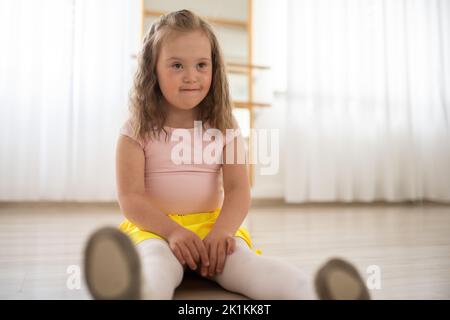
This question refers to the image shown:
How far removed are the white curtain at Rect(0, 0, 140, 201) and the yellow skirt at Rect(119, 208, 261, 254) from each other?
1.19 metres

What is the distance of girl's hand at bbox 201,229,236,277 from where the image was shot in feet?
1.89

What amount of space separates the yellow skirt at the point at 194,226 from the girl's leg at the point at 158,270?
0.03 m

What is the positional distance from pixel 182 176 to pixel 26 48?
56.0 inches

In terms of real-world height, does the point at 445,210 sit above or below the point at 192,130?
below

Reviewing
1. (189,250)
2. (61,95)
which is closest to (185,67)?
(189,250)

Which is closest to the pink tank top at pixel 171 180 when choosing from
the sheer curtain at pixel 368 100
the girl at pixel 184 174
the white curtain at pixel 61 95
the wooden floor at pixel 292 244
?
the girl at pixel 184 174

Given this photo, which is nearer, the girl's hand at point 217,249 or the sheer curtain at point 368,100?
the girl's hand at point 217,249

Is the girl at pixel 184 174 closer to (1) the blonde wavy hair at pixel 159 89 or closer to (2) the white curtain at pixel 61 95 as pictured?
(1) the blonde wavy hair at pixel 159 89

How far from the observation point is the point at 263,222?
1.41 m

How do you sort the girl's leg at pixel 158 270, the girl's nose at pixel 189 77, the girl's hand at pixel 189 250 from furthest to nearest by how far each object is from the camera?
1. the girl's nose at pixel 189 77
2. the girl's hand at pixel 189 250
3. the girl's leg at pixel 158 270

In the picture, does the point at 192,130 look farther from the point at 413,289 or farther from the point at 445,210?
the point at 445,210

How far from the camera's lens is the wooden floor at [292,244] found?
604mm
